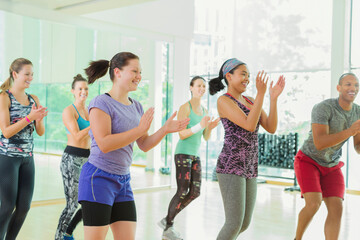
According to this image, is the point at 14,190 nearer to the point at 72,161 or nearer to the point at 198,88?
the point at 72,161

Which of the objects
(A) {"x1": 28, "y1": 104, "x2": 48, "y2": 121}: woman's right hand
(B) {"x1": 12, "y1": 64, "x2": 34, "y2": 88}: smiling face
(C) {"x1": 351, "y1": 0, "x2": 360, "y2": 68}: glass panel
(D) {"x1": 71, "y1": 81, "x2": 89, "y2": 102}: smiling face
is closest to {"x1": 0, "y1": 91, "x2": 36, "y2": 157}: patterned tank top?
(B) {"x1": 12, "y1": 64, "x2": 34, "y2": 88}: smiling face

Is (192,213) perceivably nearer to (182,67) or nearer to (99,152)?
(182,67)

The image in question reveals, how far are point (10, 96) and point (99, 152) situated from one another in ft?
4.86

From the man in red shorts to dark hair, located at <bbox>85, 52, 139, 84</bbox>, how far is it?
160 centimetres

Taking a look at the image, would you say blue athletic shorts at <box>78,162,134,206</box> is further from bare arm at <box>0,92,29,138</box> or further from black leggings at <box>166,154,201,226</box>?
black leggings at <box>166,154,201,226</box>

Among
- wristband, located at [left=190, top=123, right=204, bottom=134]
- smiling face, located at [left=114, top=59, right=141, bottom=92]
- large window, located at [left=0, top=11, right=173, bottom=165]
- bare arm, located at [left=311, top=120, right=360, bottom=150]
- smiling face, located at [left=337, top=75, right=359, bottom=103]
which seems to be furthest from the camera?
large window, located at [left=0, top=11, right=173, bottom=165]

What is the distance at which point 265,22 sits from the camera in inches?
364

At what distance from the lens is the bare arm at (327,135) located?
128 inches

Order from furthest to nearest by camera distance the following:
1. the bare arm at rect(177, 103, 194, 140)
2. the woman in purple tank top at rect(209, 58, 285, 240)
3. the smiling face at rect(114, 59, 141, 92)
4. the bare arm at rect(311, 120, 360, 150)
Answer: the bare arm at rect(177, 103, 194, 140) → the bare arm at rect(311, 120, 360, 150) → the woman in purple tank top at rect(209, 58, 285, 240) → the smiling face at rect(114, 59, 141, 92)

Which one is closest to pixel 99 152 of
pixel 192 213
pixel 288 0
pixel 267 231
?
pixel 267 231

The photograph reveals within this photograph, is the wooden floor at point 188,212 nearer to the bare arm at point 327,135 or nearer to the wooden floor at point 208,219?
the wooden floor at point 208,219

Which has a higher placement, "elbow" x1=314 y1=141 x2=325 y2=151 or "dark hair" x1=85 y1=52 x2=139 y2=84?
"dark hair" x1=85 y1=52 x2=139 y2=84

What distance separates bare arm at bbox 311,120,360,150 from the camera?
10.7 feet

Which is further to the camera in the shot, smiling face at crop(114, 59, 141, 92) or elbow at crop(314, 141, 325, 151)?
elbow at crop(314, 141, 325, 151)
